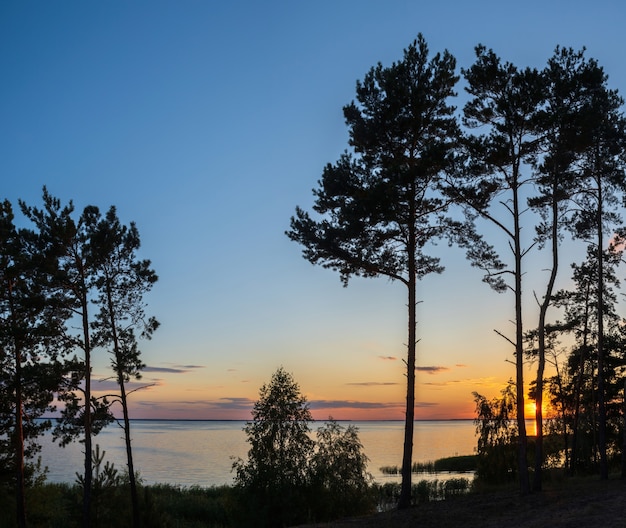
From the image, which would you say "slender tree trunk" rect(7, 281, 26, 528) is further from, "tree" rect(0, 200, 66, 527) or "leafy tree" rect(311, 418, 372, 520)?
"leafy tree" rect(311, 418, 372, 520)

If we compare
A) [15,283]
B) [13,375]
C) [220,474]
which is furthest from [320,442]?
[220,474]

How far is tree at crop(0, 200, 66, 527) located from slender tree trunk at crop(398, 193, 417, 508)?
14168 millimetres

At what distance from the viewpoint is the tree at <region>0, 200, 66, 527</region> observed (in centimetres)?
2458

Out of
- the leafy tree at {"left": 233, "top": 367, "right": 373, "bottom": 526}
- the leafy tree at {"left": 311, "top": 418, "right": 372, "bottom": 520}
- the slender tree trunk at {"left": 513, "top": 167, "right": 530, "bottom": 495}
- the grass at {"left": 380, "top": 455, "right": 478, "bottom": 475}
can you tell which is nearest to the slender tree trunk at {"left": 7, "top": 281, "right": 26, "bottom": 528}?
the leafy tree at {"left": 233, "top": 367, "right": 373, "bottom": 526}

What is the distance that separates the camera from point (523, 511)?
17.5 metres

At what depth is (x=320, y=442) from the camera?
2558 cm

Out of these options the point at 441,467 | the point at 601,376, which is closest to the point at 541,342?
the point at 601,376

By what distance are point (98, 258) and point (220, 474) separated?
117 ft

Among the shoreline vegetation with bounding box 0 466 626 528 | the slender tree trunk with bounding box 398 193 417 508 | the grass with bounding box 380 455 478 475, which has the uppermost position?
the slender tree trunk with bounding box 398 193 417 508

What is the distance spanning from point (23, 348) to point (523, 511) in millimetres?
21552

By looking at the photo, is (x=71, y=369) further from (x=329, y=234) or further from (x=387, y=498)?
(x=387, y=498)

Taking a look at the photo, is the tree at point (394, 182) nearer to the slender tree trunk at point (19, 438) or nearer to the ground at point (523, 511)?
the ground at point (523, 511)

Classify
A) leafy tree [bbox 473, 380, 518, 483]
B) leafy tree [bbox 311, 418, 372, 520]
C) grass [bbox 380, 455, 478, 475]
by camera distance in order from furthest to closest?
grass [bbox 380, 455, 478, 475], leafy tree [bbox 473, 380, 518, 483], leafy tree [bbox 311, 418, 372, 520]

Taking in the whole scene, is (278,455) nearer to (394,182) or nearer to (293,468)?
(293,468)
